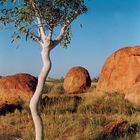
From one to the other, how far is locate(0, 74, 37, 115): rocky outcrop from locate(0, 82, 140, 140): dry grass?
12.2 ft

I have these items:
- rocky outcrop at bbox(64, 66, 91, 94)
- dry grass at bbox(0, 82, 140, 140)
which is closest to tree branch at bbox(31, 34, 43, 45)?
dry grass at bbox(0, 82, 140, 140)

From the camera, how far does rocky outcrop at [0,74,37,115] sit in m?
27.6

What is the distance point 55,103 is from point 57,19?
32.3 ft

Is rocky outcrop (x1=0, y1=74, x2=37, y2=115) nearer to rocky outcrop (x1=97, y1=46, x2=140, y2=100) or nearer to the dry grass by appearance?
the dry grass

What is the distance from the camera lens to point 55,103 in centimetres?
2344

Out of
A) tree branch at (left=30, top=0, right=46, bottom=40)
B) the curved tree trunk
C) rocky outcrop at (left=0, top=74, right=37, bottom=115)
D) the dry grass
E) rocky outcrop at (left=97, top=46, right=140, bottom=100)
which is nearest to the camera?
the curved tree trunk

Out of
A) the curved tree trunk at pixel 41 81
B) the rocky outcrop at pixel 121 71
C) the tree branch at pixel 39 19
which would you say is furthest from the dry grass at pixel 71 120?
the rocky outcrop at pixel 121 71

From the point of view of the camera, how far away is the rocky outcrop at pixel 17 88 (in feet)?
90.4

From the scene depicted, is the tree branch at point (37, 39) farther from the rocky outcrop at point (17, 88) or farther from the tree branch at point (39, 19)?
the rocky outcrop at point (17, 88)

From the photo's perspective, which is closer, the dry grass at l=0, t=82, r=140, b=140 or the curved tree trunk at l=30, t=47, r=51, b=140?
the curved tree trunk at l=30, t=47, r=51, b=140

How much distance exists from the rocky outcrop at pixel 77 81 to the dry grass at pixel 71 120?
10.3 metres

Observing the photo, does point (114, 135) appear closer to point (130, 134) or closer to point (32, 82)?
point (130, 134)

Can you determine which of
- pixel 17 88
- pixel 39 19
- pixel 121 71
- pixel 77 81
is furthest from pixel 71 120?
pixel 77 81

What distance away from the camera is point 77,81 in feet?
114
